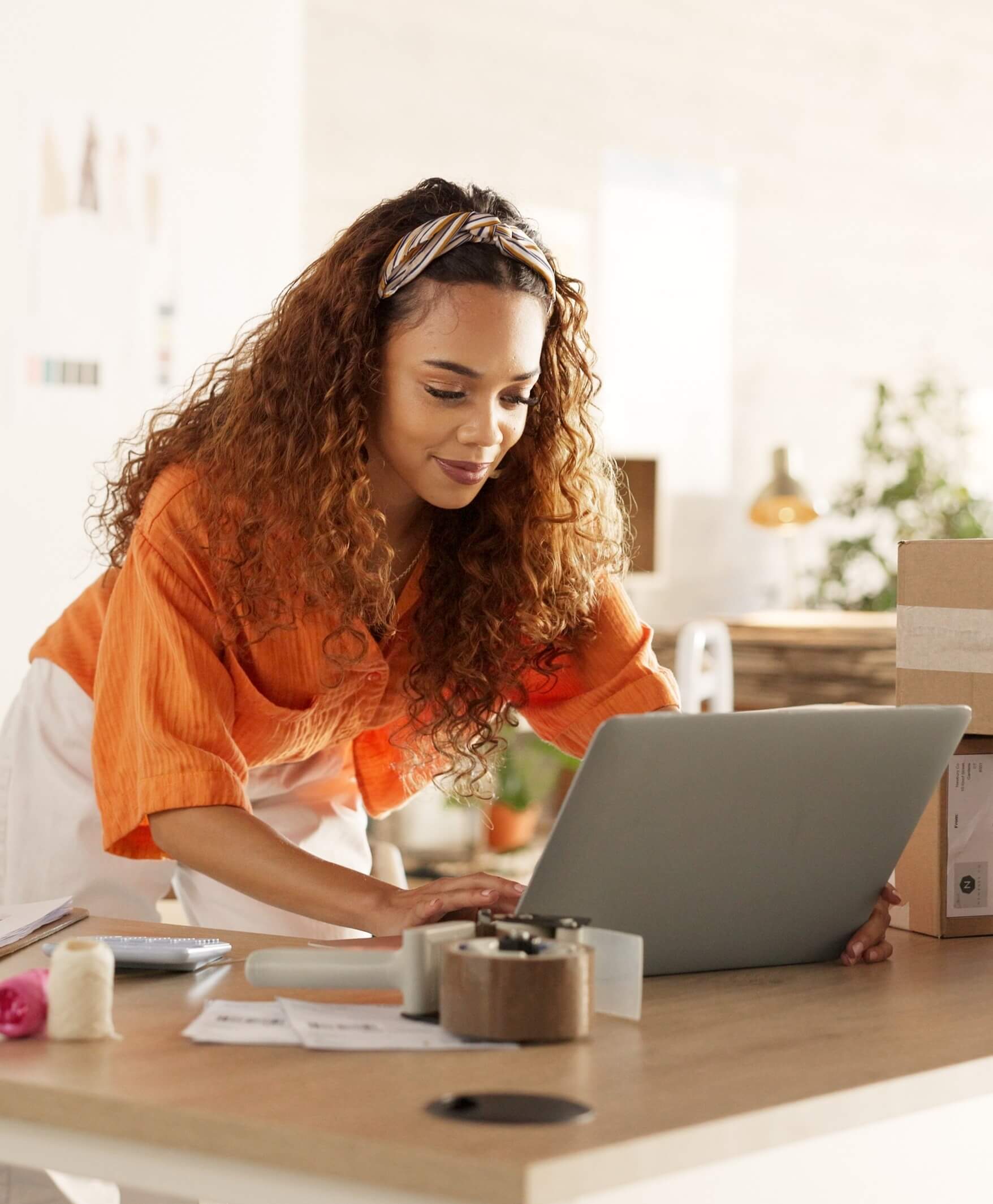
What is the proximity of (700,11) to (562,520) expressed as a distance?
4.64 meters

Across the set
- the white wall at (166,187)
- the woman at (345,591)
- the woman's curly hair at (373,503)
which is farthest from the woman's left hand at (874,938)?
the white wall at (166,187)

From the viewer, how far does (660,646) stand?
515cm

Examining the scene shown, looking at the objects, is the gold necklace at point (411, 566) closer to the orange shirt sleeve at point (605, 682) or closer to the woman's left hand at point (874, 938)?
the orange shirt sleeve at point (605, 682)

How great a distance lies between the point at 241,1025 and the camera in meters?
1.02

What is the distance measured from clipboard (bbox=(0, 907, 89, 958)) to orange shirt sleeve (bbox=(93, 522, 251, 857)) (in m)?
0.08

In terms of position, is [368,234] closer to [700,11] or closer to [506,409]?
[506,409]

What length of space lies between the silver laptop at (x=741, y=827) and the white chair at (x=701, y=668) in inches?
79.5

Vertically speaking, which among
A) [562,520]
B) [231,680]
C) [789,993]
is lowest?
[789,993]

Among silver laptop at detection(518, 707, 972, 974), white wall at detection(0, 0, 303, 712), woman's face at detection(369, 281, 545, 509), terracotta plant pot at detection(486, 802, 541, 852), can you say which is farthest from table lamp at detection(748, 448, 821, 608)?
silver laptop at detection(518, 707, 972, 974)

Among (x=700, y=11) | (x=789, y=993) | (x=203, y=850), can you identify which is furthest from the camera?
(x=700, y=11)

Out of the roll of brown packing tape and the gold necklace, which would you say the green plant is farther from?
the roll of brown packing tape

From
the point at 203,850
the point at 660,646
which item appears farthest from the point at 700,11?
the point at 203,850

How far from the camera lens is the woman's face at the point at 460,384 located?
153 cm

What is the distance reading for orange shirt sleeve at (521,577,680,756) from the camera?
5.62 ft
